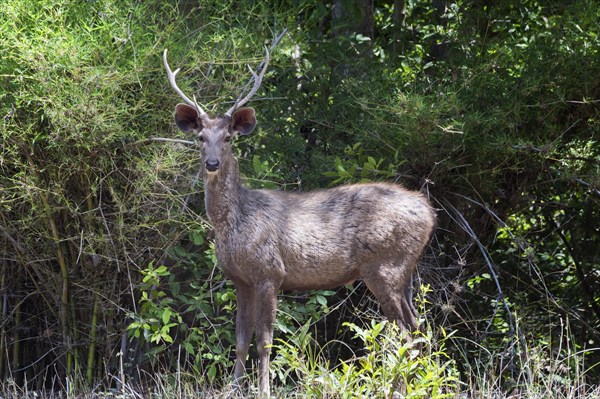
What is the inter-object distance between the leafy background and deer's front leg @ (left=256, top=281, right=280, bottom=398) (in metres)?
0.17

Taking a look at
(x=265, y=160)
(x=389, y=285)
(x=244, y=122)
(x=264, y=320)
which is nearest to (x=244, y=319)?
(x=264, y=320)

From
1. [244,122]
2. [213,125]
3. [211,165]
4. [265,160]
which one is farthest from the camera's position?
[265,160]

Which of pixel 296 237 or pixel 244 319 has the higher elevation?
pixel 296 237

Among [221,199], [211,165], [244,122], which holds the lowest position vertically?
[221,199]

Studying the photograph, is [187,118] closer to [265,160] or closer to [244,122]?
[244,122]

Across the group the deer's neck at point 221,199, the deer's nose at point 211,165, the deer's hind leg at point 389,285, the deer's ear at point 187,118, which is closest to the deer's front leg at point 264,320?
the deer's neck at point 221,199

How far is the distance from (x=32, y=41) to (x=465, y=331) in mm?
4393

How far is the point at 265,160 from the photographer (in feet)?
27.4

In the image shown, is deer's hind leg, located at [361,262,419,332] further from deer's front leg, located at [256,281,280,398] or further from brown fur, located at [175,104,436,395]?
→ deer's front leg, located at [256,281,280,398]

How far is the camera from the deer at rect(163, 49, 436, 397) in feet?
21.0

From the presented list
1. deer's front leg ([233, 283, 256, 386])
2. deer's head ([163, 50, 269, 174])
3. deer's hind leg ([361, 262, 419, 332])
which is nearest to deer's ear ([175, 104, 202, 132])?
deer's head ([163, 50, 269, 174])

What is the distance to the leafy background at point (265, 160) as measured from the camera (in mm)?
6930

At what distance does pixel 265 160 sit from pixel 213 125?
2.08 meters

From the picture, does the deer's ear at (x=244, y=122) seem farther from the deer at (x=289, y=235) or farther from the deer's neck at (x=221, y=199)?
the deer's neck at (x=221, y=199)
